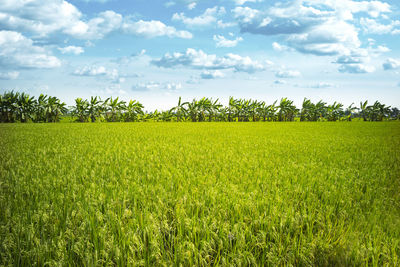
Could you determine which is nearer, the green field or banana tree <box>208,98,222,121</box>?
the green field

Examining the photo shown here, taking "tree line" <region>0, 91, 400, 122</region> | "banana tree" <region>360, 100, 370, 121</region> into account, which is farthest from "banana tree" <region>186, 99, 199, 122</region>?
"banana tree" <region>360, 100, 370, 121</region>

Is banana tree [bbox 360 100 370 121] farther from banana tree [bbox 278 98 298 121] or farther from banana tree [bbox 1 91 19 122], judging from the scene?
banana tree [bbox 1 91 19 122]

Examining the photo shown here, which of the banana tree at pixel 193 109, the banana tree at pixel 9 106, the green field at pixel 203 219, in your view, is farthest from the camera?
the banana tree at pixel 193 109

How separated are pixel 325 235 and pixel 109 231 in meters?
Result: 1.68

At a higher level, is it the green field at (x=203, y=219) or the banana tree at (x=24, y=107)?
the banana tree at (x=24, y=107)

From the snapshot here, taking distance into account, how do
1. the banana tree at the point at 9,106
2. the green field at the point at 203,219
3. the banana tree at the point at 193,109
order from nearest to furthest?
the green field at the point at 203,219
the banana tree at the point at 9,106
the banana tree at the point at 193,109

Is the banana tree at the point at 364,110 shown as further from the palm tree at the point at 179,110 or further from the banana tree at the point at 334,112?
the palm tree at the point at 179,110

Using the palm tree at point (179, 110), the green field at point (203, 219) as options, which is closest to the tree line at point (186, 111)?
the palm tree at point (179, 110)

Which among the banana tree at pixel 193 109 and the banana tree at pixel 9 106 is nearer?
the banana tree at pixel 9 106

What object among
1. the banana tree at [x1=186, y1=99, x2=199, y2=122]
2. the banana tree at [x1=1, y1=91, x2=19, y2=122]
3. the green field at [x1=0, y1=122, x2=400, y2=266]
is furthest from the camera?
the banana tree at [x1=186, y1=99, x2=199, y2=122]

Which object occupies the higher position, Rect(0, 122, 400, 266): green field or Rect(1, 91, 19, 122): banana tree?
Rect(1, 91, 19, 122): banana tree

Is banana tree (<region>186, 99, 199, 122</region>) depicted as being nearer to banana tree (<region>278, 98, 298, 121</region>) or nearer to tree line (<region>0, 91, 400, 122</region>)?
tree line (<region>0, 91, 400, 122</region>)

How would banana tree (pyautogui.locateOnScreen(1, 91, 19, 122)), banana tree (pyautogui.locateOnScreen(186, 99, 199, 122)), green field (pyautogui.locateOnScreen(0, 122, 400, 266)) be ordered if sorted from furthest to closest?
1. banana tree (pyautogui.locateOnScreen(186, 99, 199, 122))
2. banana tree (pyautogui.locateOnScreen(1, 91, 19, 122))
3. green field (pyautogui.locateOnScreen(0, 122, 400, 266))

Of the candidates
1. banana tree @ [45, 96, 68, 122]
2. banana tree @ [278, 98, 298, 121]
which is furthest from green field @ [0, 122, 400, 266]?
banana tree @ [278, 98, 298, 121]
